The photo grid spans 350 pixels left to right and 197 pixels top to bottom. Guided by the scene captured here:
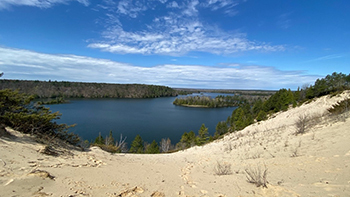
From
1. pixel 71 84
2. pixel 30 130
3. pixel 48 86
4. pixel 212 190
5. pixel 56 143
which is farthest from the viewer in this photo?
pixel 71 84

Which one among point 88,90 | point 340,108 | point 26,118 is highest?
point 340,108

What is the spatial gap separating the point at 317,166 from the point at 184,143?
2851 cm

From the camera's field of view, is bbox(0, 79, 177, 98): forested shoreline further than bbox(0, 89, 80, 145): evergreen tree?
Yes

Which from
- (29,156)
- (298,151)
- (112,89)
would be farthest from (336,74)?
(112,89)

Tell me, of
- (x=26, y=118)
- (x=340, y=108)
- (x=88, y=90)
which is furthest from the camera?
(x=88, y=90)

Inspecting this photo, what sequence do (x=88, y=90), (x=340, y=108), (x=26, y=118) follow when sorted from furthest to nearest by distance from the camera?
(x=88, y=90)
(x=340, y=108)
(x=26, y=118)

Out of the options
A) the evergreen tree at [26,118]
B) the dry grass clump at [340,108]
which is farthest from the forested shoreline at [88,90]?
the dry grass clump at [340,108]

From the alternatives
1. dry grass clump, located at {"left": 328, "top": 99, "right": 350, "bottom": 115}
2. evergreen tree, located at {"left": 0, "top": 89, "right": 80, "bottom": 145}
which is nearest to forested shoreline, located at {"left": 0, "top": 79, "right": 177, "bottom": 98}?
evergreen tree, located at {"left": 0, "top": 89, "right": 80, "bottom": 145}

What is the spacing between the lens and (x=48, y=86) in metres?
128

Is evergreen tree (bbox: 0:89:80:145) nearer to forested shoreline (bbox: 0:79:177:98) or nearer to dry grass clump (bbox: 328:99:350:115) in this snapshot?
dry grass clump (bbox: 328:99:350:115)

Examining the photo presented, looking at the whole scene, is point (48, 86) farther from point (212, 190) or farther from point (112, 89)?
point (212, 190)

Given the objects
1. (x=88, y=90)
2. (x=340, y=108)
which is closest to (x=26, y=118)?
(x=340, y=108)

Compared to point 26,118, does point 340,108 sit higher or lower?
higher

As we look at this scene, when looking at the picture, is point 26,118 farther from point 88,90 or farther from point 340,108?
point 88,90
